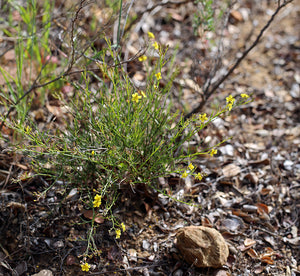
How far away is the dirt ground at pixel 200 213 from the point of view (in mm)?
2045

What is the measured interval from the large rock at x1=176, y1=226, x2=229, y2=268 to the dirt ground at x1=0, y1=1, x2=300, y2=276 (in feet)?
0.27

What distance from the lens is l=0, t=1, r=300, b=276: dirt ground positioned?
80.5 inches

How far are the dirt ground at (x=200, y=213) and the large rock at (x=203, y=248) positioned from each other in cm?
8

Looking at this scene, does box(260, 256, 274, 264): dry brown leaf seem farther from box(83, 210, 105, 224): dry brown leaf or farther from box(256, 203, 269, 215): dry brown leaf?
box(83, 210, 105, 224): dry brown leaf

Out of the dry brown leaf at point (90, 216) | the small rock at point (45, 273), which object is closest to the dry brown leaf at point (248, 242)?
the dry brown leaf at point (90, 216)

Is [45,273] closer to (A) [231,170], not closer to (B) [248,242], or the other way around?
(B) [248,242]

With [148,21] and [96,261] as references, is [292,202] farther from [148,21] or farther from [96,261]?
[148,21]

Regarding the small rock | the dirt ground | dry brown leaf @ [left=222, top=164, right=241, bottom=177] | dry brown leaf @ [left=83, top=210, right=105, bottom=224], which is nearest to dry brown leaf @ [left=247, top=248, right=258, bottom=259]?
the dirt ground

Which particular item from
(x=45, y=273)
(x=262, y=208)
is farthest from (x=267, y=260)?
(x=45, y=273)

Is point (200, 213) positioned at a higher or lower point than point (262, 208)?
lower

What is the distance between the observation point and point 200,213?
236 cm

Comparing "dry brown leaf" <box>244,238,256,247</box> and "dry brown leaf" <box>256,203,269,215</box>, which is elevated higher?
"dry brown leaf" <box>256,203,269,215</box>

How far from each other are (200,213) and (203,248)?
42cm

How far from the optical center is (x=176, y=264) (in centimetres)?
206
